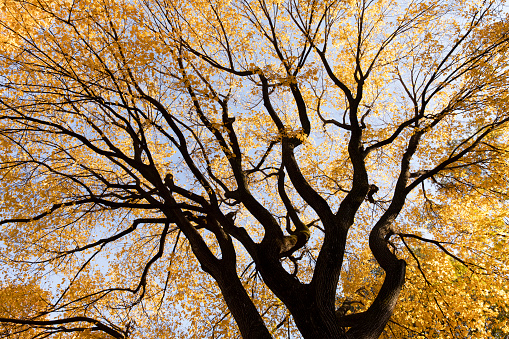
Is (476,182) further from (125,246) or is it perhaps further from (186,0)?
(125,246)

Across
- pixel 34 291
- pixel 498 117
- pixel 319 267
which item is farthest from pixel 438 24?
pixel 34 291

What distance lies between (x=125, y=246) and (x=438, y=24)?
1186cm

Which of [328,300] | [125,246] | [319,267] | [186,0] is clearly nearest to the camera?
[328,300]

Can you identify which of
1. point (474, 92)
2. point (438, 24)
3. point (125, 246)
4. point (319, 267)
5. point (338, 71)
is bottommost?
point (319, 267)

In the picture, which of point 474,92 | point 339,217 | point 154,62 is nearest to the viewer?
point 339,217

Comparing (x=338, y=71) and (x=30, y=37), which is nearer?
(x=30, y=37)

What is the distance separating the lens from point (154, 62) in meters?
6.29

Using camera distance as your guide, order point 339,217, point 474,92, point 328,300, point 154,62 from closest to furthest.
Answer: point 328,300 → point 339,217 → point 154,62 → point 474,92

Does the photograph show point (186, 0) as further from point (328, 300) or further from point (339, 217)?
point (328, 300)

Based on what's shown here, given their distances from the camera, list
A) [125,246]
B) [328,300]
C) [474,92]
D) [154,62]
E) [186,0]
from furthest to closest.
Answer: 1. [125,246]
2. [186,0]
3. [474,92]
4. [154,62]
5. [328,300]

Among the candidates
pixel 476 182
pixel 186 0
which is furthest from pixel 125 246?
pixel 476 182

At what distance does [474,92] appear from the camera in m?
6.72

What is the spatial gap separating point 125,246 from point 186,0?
7.90 metres

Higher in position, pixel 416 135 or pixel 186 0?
pixel 186 0
